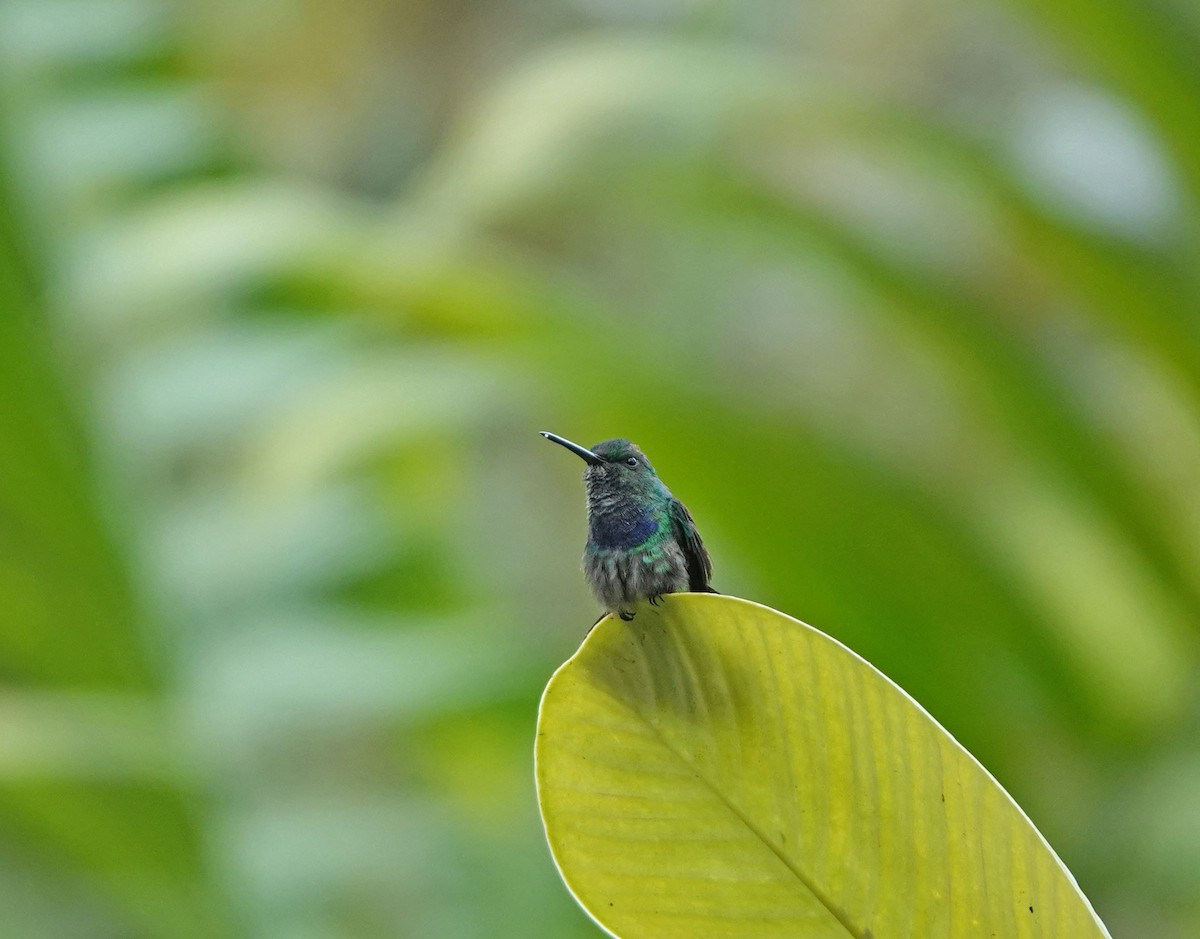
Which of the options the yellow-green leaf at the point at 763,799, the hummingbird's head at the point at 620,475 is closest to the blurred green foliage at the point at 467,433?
the hummingbird's head at the point at 620,475

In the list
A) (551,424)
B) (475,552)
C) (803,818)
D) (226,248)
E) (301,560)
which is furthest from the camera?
(475,552)

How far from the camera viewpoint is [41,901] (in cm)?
206

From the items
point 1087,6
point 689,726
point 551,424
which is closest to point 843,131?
point 1087,6

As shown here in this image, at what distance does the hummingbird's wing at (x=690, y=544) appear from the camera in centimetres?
56

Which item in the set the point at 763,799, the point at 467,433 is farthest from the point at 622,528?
the point at 467,433

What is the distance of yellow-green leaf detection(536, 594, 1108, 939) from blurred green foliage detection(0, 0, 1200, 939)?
0.69 m

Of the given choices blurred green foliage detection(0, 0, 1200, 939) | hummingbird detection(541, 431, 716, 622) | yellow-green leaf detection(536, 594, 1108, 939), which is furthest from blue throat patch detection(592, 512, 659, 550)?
blurred green foliage detection(0, 0, 1200, 939)

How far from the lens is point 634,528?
0.54 m

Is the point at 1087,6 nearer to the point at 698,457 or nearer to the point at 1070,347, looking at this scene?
the point at 698,457

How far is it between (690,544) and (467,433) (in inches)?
46.1

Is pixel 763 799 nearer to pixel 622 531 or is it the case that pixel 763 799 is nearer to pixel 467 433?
pixel 622 531

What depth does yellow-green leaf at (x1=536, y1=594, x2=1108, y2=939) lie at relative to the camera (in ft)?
1.16

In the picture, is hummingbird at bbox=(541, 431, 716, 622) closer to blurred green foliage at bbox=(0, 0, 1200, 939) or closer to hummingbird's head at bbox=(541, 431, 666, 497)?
hummingbird's head at bbox=(541, 431, 666, 497)

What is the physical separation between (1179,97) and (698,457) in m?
0.49
